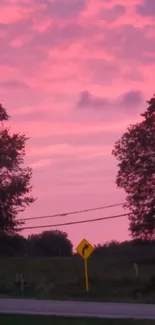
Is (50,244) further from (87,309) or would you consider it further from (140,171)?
(87,309)

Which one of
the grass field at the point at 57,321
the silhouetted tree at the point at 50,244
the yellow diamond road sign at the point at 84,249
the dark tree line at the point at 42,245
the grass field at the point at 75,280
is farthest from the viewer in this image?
the silhouetted tree at the point at 50,244

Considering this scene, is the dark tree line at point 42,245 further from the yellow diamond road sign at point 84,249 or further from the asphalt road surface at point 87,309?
the asphalt road surface at point 87,309

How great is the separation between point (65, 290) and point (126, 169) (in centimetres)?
2032

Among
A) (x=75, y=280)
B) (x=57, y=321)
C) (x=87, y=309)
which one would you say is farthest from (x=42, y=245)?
(x=57, y=321)

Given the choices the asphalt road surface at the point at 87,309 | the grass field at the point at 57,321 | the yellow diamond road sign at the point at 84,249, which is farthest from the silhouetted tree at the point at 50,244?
the grass field at the point at 57,321

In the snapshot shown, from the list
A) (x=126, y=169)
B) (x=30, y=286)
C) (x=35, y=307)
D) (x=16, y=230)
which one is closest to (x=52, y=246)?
(x=16, y=230)

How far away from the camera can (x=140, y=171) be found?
64.8m

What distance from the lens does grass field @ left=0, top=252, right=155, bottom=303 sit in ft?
141

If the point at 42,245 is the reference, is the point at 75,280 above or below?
below

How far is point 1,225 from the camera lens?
68.7 metres

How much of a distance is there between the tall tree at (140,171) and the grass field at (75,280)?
121 inches

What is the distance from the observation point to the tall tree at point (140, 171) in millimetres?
64062

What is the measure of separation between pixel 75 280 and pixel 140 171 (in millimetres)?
17179

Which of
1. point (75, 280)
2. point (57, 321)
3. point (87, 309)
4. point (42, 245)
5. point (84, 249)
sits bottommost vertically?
point (57, 321)
